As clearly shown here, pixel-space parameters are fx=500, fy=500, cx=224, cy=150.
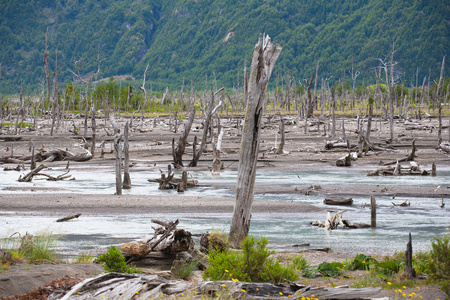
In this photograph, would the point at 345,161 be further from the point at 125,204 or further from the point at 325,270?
the point at 325,270

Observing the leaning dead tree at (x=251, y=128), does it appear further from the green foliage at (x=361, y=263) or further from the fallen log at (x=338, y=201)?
the fallen log at (x=338, y=201)

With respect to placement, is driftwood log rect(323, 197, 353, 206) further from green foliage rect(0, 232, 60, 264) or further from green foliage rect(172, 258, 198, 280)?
green foliage rect(0, 232, 60, 264)

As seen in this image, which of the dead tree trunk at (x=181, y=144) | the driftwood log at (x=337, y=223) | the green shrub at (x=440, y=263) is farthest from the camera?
the dead tree trunk at (x=181, y=144)

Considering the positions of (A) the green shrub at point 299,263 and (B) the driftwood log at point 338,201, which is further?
(B) the driftwood log at point 338,201

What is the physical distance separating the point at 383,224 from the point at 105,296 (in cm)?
1056

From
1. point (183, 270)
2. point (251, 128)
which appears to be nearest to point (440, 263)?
point (183, 270)

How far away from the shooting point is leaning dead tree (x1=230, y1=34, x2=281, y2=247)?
9.71 m

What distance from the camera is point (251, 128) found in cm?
980

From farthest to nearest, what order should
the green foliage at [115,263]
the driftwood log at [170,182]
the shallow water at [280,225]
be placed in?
the driftwood log at [170,182], the shallow water at [280,225], the green foliage at [115,263]

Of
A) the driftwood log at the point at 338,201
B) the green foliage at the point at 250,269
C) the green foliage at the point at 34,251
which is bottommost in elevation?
the driftwood log at the point at 338,201

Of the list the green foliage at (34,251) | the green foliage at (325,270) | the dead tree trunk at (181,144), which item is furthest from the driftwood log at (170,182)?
the green foliage at (325,270)

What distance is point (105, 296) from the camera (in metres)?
6.07

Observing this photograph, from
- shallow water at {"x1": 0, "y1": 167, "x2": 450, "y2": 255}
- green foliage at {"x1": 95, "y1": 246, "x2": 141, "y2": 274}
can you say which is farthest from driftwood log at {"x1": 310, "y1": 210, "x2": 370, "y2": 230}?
green foliage at {"x1": 95, "y1": 246, "x2": 141, "y2": 274}

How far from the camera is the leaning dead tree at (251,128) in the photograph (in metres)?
9.71
